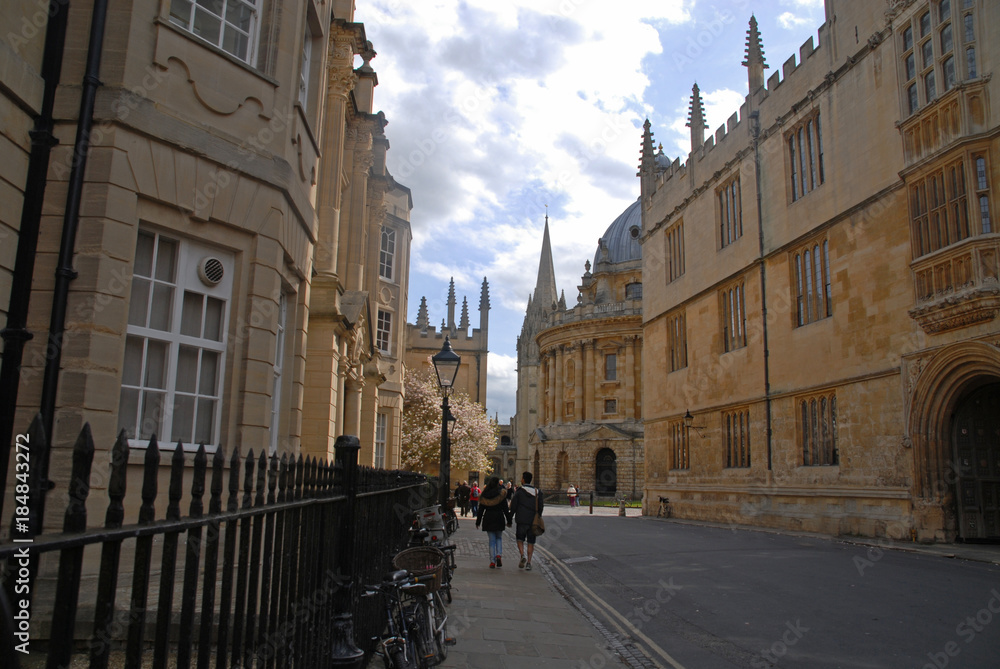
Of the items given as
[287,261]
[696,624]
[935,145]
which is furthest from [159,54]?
[935,145]

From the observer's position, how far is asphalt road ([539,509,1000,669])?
656 cm

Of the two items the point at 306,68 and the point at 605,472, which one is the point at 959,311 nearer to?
the point at 306,68

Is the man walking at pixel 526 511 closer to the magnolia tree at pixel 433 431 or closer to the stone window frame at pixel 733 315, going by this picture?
the stone window frame at pixel 733 315

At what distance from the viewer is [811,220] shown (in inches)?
830

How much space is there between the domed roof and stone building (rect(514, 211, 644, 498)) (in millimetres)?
1037

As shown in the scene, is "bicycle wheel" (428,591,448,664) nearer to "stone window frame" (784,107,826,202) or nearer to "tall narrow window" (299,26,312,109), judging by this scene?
"tall narrow window" (299,26,312,109)

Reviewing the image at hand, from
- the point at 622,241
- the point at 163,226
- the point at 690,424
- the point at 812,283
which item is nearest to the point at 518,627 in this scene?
the point at 163,226

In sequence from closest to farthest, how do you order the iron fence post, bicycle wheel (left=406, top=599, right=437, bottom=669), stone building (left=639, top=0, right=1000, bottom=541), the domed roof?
the iron fence post, bicycle wheel (left=406, top=599, right=437, bottom=669), stone building (left=639, top=0, right=1000, bottom=541), the domed roof

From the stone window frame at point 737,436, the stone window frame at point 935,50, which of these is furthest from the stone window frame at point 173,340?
the stone window frame at point 737,436

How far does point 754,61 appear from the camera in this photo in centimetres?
2508

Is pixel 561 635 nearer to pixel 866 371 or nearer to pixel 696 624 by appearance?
pixel 696 624

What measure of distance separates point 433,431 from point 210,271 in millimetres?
32675

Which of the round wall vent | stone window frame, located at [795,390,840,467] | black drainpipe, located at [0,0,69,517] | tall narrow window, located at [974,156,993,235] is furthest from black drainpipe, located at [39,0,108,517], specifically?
stone window frame, located at [795,390,840,467]

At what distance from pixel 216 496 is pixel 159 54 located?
21.4 ft
